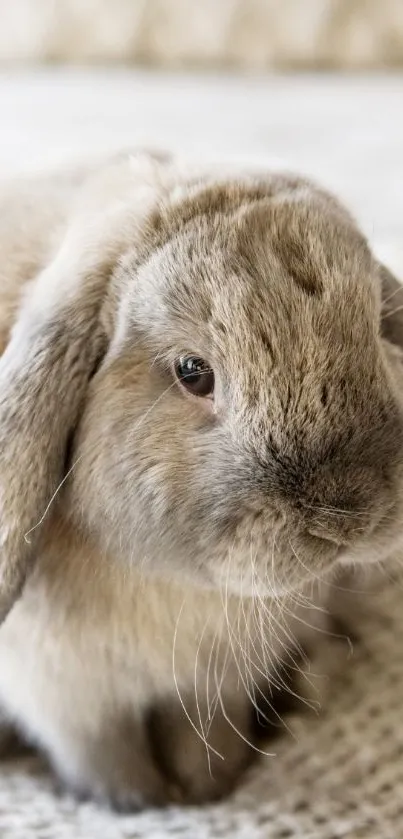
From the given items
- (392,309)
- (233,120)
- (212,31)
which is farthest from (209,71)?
(392,309)

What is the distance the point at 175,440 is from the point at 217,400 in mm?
44

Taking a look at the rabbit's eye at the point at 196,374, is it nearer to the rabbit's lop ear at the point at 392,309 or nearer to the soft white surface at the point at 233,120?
the rabbit's lop ear at the point at 392,309

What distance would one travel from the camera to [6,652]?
886 mm

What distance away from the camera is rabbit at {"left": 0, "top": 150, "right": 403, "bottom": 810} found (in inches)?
27.4

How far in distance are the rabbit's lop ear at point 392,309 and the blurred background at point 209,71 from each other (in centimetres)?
88

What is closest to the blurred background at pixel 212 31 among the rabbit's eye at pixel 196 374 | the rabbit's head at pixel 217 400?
the rabbit's head at pixel 217 400

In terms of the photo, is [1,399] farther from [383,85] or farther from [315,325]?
[383,85]

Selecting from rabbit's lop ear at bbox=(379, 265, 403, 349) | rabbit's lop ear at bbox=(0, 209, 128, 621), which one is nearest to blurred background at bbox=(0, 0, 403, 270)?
rabbit's lop ear at bbox=(379, 265, 403, 349)

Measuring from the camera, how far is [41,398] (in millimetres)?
757

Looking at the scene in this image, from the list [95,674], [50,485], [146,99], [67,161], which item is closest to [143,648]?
[95,674]

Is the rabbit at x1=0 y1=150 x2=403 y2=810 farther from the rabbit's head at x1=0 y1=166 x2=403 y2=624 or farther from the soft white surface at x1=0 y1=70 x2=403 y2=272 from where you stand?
the soft white surface at x1=0 y1=70 x2=403 y2=272

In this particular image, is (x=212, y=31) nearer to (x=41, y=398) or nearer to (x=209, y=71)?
(x=209, y=71)

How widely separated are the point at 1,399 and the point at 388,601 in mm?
529

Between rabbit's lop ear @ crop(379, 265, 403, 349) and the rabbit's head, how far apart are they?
8 cm
